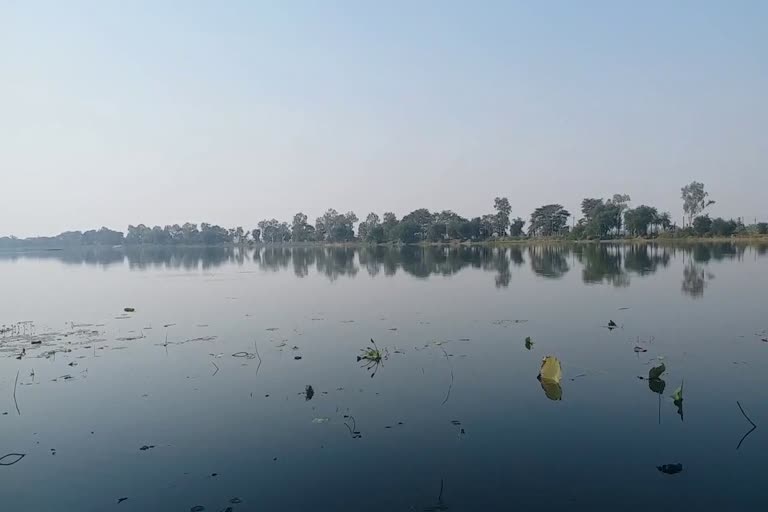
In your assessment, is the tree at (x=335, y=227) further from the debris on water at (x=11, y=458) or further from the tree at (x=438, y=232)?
the debris on water at (x=11, y=458)

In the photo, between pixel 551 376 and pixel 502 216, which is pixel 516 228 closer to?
pixel 502 216

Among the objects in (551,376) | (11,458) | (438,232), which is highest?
(438,232)

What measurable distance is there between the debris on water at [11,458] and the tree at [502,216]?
99.7m

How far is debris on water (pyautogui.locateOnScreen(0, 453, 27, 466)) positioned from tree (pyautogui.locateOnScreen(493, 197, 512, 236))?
Result: 9967 centimetres

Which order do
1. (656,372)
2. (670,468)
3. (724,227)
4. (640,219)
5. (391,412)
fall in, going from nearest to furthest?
(670,468)
(391,412)
(656,372)
(724,227)
(640,219)

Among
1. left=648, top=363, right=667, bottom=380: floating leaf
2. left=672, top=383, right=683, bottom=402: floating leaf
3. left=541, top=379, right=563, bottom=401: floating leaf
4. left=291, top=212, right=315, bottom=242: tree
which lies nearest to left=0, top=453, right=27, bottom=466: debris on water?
left=541, top=379, right=563, bottom=401: floating leaf

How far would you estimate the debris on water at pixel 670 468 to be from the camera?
204 inches

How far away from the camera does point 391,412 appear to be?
7.06 meters

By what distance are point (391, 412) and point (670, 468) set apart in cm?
336

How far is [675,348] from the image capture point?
10.2 metres

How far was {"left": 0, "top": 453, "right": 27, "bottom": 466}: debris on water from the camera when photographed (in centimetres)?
581

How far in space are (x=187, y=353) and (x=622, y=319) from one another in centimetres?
1076

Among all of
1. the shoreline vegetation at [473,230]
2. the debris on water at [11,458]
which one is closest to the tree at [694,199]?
the shoreline vegetation at [473,230]

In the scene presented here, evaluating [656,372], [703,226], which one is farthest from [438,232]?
[656,372]
